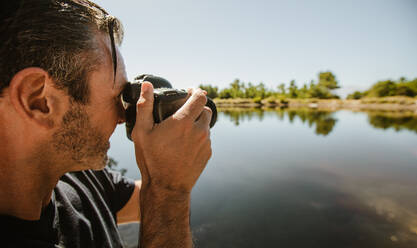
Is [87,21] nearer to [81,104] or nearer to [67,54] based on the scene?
[67,54]

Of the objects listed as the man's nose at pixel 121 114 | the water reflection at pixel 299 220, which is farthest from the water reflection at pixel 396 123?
the man's nose at pixel 121 114

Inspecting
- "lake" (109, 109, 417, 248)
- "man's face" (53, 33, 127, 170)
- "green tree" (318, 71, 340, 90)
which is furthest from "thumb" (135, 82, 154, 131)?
"green tree" (318, 71, 340, 90)

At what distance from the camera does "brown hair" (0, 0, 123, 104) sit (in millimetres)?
474

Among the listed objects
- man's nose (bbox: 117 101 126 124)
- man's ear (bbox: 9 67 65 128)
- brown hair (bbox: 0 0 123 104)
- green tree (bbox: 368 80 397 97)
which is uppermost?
green tree (bbox: 368 80 397 97)

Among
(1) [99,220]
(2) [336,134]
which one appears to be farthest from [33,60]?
(2) [336,134]

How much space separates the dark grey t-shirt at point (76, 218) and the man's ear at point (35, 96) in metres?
0.28

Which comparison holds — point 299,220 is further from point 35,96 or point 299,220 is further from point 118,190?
point 35,96

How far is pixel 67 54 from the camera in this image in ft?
1.80

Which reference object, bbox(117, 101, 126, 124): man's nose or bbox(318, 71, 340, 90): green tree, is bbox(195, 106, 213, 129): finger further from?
bbox(318, 71, 340, 90): green tree

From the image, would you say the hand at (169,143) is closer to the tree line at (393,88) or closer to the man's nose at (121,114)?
the man's nose at (121,114)

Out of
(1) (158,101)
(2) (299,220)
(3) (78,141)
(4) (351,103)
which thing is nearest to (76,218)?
(3) (78,141)

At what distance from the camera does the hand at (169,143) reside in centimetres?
60

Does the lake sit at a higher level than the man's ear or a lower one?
lower

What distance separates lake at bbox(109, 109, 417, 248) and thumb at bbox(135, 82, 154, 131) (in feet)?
4.96
